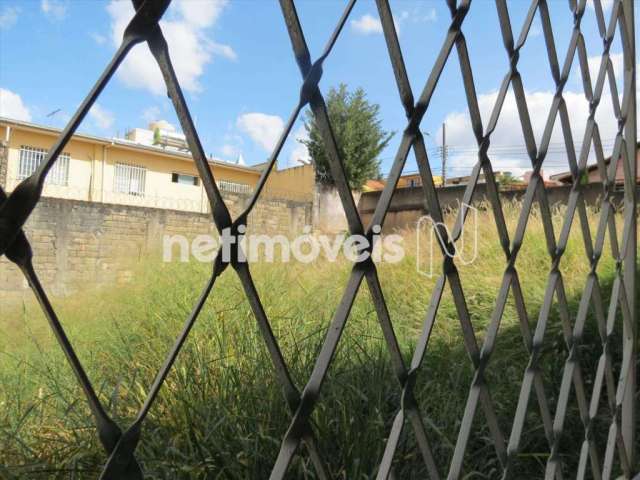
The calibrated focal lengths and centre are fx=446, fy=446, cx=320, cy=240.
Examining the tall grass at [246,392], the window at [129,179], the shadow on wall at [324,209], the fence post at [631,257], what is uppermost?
→ the window at [129,179]

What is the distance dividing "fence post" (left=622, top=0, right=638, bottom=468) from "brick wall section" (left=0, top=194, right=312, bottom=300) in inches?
198

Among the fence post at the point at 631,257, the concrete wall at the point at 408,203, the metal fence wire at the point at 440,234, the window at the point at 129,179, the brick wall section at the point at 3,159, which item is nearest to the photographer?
the metal fence wire at the point at 440,234

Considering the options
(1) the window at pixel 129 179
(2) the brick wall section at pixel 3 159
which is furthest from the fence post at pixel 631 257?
(1) the window at pixel 129 179

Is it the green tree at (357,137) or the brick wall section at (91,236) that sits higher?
the green tree at (357,137)

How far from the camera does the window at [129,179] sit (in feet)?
34.3

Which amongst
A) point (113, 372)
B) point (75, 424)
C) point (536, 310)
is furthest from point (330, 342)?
point (536, 310)

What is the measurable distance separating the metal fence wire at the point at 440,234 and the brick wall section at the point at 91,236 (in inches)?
201

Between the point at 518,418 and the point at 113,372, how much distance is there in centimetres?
130

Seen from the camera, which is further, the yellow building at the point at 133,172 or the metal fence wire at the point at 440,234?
the yellow building at the point at 133,172

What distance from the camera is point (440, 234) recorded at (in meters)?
0.52

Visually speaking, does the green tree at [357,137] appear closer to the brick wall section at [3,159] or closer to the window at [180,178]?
the window at [180,178]

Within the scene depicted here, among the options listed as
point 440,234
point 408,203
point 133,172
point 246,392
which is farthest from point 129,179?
point 440,234

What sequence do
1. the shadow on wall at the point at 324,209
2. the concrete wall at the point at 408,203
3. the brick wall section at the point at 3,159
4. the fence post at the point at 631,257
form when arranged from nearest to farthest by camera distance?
the fence post at the point at 631,257 → the brick wall section at the point at 3,159 → the concrete wall at the point at 408,203 → the shadow on wall at the point at 324,209

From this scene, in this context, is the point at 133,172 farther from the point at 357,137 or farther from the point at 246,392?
the point at 246,392
